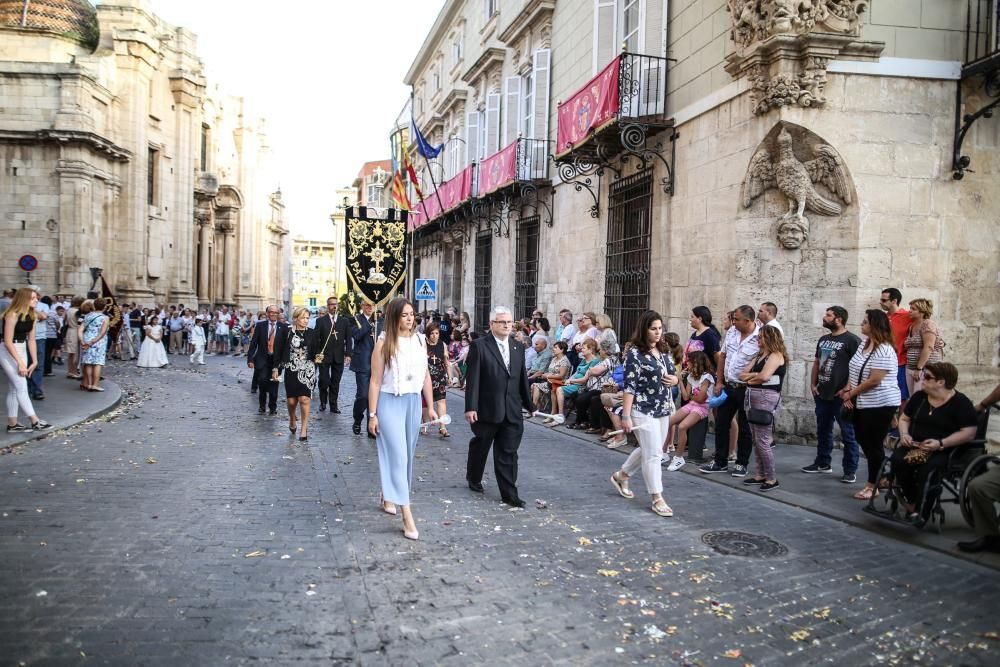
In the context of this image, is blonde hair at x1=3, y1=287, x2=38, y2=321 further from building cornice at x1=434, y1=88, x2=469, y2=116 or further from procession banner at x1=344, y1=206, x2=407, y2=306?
building cornice at x1=434, y1=88, x2=469, y2=116

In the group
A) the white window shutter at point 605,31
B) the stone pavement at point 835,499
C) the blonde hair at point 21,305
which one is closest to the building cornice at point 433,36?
the white window shutter at point 605,31

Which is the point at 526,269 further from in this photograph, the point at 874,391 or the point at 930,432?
the point at 930,432

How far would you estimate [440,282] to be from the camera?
103 feet

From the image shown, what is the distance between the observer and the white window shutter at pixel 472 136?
24.7m

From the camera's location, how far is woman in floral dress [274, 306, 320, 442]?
381 inches

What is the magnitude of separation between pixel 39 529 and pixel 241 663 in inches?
109

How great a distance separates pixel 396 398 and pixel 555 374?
680 cm

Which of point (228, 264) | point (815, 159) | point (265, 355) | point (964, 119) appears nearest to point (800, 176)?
point (815, 159)

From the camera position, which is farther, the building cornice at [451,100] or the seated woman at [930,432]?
the building cornice at [451,100]

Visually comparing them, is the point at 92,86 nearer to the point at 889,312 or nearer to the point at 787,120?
the point at 787,120

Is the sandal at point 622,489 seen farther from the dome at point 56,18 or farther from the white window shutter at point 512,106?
the dome at point 56,18

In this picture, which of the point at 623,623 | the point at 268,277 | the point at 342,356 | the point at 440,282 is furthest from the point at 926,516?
the point at 268,277

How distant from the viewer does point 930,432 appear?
5.84 metres

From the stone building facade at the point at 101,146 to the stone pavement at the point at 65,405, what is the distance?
558 inches
